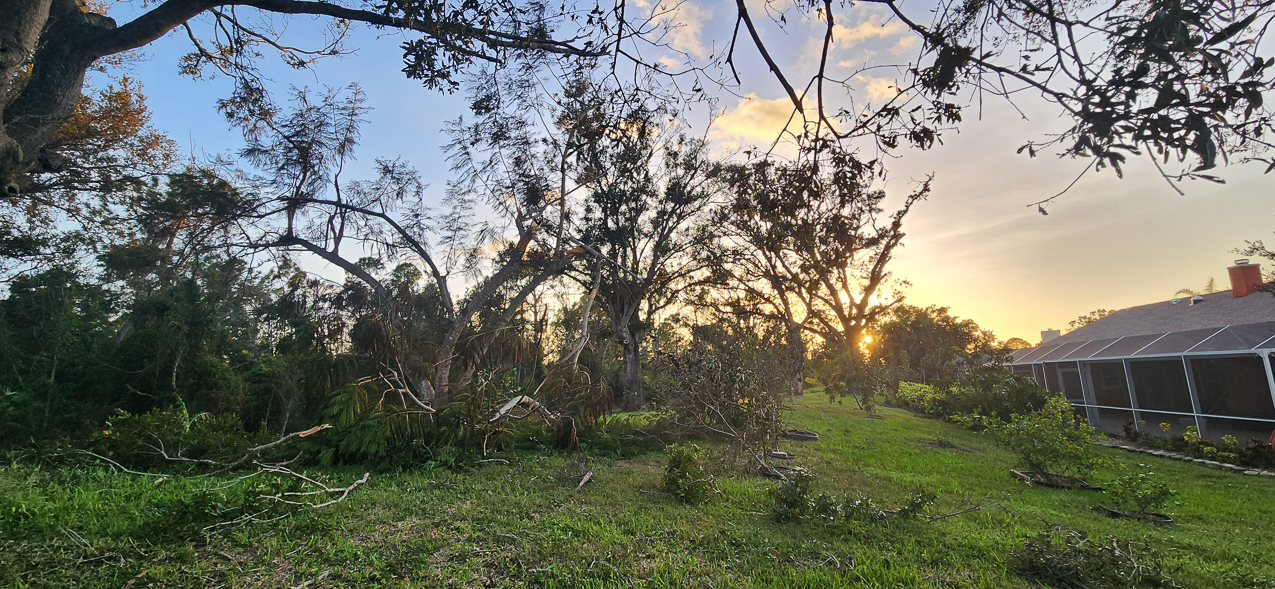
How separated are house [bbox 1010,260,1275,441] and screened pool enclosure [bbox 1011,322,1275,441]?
24 mm

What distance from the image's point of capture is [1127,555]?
3762mm

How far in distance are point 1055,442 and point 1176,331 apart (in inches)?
410

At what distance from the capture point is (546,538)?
4.40 metres

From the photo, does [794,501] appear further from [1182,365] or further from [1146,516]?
[1182,365]

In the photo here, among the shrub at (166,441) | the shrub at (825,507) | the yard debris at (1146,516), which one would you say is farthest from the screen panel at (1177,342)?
the shrub at (166,441)

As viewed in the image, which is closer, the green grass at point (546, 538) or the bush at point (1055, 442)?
the green grass at point (546, 538)

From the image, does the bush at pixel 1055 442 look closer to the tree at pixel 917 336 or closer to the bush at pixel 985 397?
the bush at pixel 985 397

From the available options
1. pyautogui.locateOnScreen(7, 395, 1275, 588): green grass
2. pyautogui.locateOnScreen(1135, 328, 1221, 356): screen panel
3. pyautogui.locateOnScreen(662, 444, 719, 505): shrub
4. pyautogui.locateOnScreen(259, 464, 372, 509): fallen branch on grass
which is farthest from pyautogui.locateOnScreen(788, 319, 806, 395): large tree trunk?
pyautogui.locateOnScreen(259, 464, 372, 509): fallen branch on grass

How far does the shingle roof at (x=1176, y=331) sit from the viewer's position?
11664mm

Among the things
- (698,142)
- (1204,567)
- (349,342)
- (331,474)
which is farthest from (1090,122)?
(698,142)

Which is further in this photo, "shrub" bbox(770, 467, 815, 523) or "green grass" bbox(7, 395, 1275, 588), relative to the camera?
"shrub" bbox(770, 467, 815, 523)

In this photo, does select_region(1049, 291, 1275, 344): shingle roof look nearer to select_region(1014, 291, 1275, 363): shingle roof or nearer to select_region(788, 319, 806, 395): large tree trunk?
select_region(1014, 291, 1275, 363): shingle roof

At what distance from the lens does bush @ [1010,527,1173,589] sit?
362 cm

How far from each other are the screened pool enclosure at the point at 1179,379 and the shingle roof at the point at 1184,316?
538 mm
